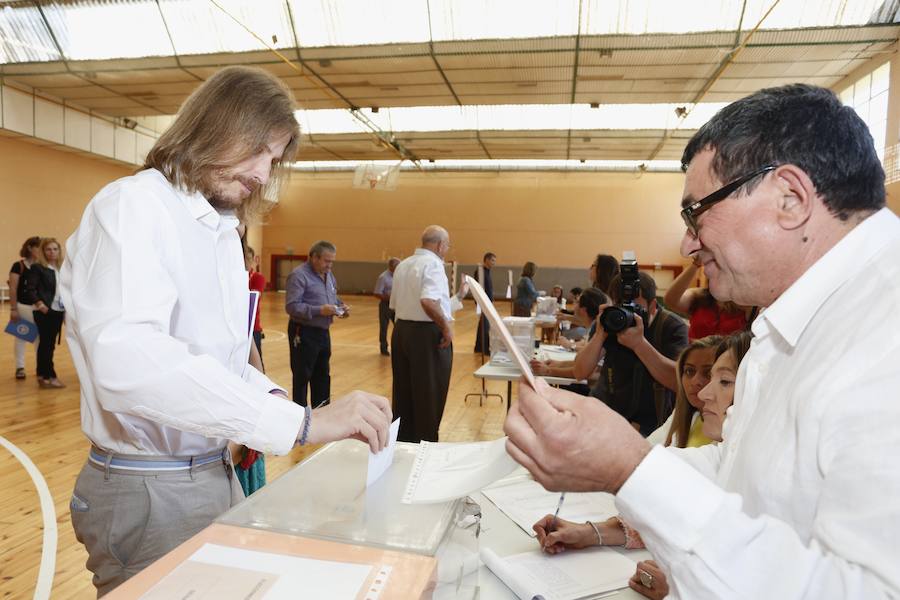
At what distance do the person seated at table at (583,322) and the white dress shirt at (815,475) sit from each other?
3398 millimetres

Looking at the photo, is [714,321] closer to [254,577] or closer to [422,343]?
[422,343]

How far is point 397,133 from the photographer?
15.5m

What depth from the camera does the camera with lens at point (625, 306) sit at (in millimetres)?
2906

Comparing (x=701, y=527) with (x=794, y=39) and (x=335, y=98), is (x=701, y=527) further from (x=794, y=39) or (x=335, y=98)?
(x=335, y=98)

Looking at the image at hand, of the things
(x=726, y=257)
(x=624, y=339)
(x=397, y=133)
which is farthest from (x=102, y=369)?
(x=397, y=133)

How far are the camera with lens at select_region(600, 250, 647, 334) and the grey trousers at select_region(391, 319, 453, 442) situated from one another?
2.08 meters

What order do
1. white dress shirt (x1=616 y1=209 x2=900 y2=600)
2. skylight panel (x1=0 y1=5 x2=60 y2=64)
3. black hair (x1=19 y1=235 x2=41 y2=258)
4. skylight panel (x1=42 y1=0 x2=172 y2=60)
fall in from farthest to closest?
skylight panel (x1=0 y1=5 x2=60 y2=64)
skylight panel (x1=42 y1=0 x2=172 y2=60)
black hair (x1=19 y1=235 x2=41 y2=258)
white dress shirt (x1=616 y1=209 x2=900 y2=600)

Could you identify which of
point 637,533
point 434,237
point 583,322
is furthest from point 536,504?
point 583,322

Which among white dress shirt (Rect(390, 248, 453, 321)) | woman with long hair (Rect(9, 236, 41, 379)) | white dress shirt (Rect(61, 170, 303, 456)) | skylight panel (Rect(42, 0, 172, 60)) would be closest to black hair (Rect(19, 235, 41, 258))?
woman with long hair (Rect(9, 236, 41, 379))

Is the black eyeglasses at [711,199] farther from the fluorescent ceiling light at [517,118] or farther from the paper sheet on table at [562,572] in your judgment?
the fluorescent ceiling light at [517,118]

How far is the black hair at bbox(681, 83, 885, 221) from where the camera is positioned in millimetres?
889

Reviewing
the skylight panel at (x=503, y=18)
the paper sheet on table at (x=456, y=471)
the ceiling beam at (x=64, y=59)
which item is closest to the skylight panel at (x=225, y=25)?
the ceiling beam at (x=64, y=59)

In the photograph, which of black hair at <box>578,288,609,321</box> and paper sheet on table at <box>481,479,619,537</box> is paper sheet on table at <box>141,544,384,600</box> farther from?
black hair at <box>578,288,609,321</box>

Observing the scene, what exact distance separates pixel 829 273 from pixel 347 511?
2.97 ft
